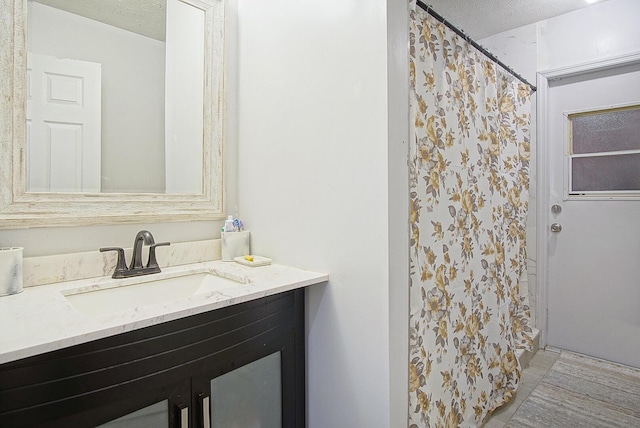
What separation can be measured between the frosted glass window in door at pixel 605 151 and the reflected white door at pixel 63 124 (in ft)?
9.09

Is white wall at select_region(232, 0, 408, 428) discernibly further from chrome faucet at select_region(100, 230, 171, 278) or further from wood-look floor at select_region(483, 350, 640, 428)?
wood-look floor at select_region(483, 350, 640, 428)

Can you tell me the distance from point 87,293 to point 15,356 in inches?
20.2

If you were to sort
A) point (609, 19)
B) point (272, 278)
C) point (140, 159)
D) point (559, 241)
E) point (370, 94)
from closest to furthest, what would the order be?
point (370, 94), point (272, 278), point (140, 159), point (609, 19), point (559, 241)

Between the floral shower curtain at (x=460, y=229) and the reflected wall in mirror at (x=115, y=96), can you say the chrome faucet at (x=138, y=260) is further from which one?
the floral shower curtain at (x=460, y=229)

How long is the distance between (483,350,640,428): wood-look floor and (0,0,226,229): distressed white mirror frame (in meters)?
1.77

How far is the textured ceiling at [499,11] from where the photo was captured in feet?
7.31

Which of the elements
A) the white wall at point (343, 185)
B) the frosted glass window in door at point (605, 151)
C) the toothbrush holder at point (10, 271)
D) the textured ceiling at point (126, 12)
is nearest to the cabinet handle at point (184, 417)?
the white wall at point (343, 185)

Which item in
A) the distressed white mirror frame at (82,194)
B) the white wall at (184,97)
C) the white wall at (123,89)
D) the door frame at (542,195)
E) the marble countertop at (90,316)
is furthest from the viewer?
the door frame at (542,195)

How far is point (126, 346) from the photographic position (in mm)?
832

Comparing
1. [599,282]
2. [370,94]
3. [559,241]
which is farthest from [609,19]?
[370,94]

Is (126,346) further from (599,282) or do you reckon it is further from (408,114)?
(599,282)

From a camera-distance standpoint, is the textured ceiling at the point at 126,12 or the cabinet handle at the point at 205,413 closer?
the cabinet handle at the point at 205,413

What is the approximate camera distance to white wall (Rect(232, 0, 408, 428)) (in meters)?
1.13

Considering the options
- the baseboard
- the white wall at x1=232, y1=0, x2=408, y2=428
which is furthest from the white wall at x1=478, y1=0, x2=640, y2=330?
the white wall at x1=232, y1=0, x2=408, y2=428
